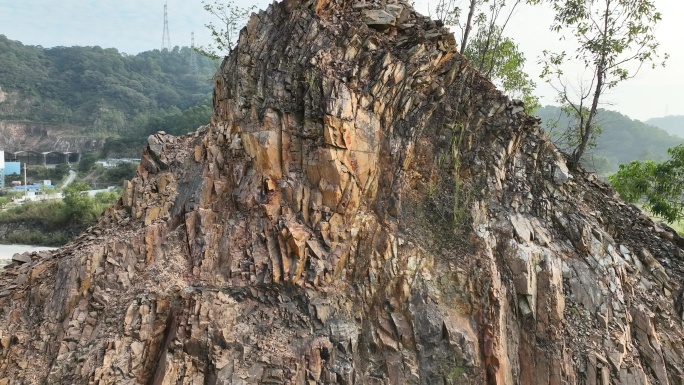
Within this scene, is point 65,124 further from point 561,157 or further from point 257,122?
point 561,157

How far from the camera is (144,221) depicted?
830cm

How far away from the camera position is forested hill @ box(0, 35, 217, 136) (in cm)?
7012

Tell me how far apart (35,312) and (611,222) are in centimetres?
1346

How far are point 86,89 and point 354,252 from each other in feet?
301

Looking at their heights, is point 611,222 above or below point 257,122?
below

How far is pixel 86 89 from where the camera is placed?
77500 millimetres

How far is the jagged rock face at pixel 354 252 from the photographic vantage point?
6770 millimetres

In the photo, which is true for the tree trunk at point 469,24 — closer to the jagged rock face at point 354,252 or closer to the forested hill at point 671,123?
the jagged rock face at point 354,252

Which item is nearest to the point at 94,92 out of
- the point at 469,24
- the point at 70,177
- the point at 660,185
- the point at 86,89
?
the point at 86,89

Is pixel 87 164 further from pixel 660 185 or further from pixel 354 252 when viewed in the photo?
pixel 660 185

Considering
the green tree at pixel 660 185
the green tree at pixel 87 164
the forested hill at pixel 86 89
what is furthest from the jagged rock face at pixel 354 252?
the forested hill at pixel 86 89

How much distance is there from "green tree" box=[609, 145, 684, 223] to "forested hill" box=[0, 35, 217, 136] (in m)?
67.3

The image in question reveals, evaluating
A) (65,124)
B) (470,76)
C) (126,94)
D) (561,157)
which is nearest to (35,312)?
(470,76)

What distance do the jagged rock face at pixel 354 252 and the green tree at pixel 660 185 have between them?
296 centimetres
